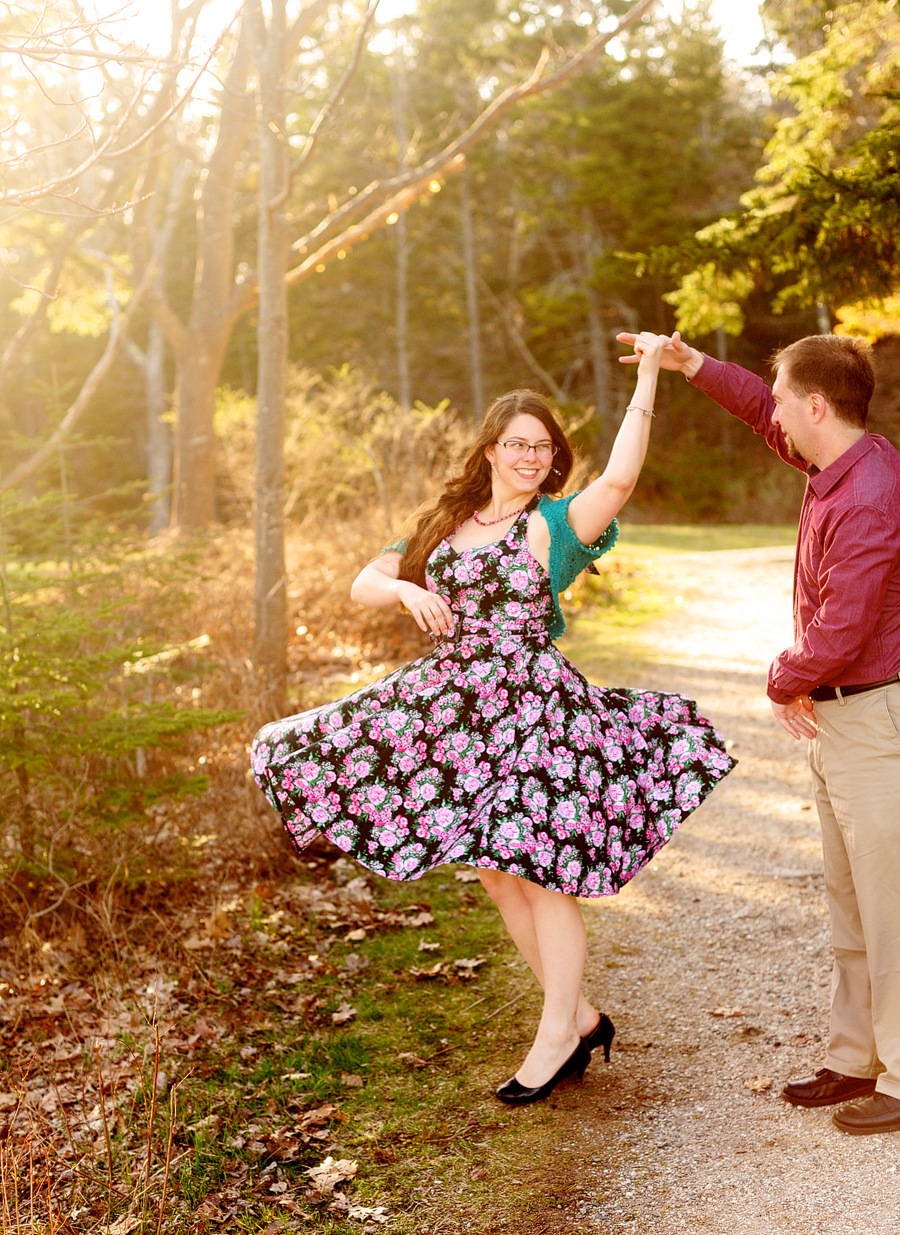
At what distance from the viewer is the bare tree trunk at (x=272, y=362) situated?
20.0 ft

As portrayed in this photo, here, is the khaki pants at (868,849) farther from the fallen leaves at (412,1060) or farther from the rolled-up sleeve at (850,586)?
the fallen leaves at (412,1060)

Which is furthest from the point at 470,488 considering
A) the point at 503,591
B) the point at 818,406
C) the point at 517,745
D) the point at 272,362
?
the point at 272,362

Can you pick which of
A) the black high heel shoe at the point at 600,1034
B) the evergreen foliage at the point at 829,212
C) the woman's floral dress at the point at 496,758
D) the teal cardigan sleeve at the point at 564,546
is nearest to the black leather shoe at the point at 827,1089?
the black high heel shoe at the point at 600,1034

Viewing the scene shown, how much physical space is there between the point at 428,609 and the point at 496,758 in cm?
50

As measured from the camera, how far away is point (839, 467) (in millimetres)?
2799

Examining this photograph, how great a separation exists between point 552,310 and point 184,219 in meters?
11.6

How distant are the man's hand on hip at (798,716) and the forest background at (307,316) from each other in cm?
126

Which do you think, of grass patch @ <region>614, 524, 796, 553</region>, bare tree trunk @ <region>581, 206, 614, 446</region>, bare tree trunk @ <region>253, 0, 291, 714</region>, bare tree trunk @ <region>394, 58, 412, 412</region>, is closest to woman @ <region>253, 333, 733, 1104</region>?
bare tree trunk @ <region>253, 0, 291, 714</region>

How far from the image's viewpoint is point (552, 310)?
88.8 ft

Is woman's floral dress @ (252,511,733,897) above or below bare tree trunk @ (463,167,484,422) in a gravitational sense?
below

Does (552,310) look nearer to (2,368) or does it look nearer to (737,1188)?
(2,368)

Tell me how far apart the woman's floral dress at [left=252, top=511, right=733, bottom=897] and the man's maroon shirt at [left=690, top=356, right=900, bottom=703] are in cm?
54

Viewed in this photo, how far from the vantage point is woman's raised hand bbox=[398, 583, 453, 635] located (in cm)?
322

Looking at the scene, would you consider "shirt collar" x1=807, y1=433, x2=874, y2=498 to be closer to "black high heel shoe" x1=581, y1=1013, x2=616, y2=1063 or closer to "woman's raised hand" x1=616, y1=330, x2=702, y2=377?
"woman's raised hand" x1=616, y1=330, x2=702, y2=377
